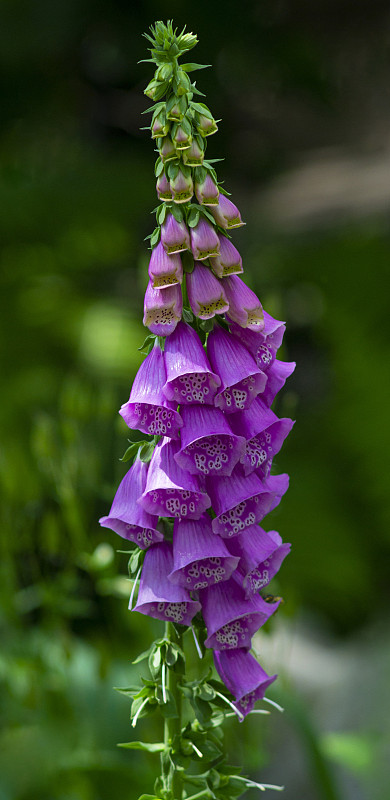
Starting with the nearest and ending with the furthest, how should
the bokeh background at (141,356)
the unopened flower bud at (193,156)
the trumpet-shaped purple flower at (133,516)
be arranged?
the unopened flower bud at (193,156)
the trumpet-shaped purple flower at (133,516)
the bokeh background at (141,356)

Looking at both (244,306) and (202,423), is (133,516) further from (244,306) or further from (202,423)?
(244,306)

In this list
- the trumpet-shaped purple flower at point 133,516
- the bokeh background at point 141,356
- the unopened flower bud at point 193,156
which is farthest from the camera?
the bokeh background at point 141,356

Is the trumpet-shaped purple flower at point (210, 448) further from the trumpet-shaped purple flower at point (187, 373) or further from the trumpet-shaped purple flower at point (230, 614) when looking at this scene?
the trumpet-shaped purple flower at point (230, 614)

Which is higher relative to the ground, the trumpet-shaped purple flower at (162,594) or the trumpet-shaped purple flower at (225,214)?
the trumpet-shaped purple flower at (225,214)

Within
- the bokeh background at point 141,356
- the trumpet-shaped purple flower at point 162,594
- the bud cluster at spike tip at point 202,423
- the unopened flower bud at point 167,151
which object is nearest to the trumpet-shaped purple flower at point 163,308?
the bud cluster at spike tip at point 202,423

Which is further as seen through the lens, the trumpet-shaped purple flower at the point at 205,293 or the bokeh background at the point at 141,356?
the bokeh background at the point at 141,356

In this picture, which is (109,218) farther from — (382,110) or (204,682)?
(204,682)

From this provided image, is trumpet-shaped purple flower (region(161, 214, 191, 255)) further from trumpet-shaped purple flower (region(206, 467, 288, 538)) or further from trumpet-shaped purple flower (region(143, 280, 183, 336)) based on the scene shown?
trumpet-shaped purple flower (region(206, 467, 288, 538))

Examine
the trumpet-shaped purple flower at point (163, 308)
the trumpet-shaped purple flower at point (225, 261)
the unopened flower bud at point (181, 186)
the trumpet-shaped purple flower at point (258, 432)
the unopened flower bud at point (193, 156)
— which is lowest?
the trumpet-shaped purple flower at point (258, 432)
